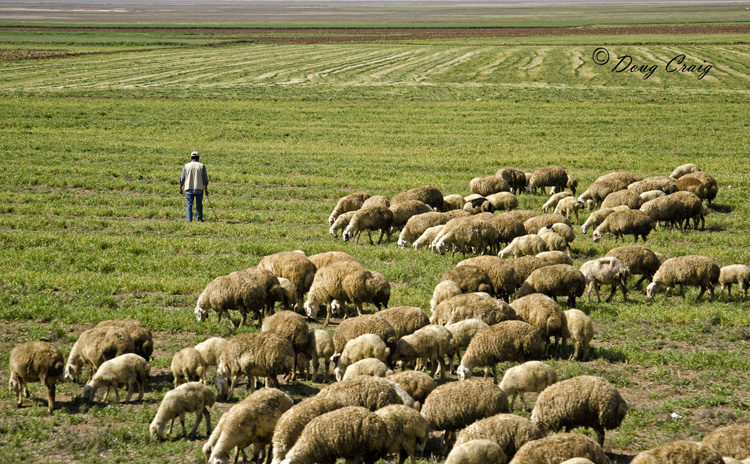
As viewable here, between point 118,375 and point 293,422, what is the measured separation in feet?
11.3

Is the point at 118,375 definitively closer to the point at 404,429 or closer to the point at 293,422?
the point at 293,422

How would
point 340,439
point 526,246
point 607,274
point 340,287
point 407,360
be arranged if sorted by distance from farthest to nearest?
point 526,246, point 607,274, point 340,287, point 407,360, point 340,439

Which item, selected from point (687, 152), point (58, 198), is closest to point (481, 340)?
point (58, 198)

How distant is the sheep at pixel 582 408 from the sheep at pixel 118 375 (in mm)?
6015

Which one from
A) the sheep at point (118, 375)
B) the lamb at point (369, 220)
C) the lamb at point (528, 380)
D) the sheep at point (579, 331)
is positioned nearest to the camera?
the lamb at point (528, 380)

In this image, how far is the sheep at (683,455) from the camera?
27.9 feet

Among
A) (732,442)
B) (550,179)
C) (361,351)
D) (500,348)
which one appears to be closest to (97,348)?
(361,351)

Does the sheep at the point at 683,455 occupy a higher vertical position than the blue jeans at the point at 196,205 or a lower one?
higher

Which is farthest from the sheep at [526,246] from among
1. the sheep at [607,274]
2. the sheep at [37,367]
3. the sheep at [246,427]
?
the sheep at [37,367]

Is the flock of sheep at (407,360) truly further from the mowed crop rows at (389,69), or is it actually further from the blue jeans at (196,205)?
the mowed crop rows at (389,69)

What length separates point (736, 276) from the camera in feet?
53.7

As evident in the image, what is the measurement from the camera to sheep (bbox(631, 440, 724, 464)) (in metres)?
8.49

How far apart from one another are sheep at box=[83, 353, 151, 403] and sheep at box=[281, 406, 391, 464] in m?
3.59

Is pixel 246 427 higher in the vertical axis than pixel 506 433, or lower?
lower
